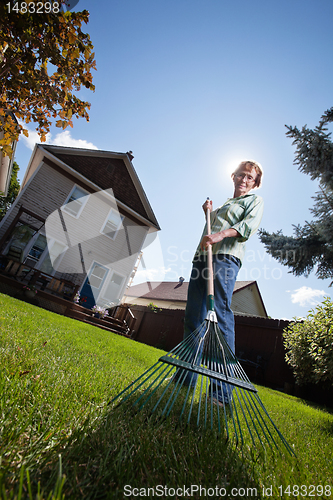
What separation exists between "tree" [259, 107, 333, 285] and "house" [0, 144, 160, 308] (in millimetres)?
6713

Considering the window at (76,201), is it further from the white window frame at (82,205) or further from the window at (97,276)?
the window at (97,276)

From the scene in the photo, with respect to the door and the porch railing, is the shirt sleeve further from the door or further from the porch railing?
the door

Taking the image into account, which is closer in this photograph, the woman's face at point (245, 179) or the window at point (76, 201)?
the woman's face at point (245, 179)

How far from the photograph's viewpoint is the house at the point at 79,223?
33.5 feet

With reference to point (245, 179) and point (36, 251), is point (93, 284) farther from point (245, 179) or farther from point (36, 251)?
point (245, 179)

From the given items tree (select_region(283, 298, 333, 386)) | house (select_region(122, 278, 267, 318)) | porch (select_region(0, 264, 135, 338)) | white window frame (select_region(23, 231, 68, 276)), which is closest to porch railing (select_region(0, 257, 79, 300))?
porch (select_region(0, 264, 135, 338))

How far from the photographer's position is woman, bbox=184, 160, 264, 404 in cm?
232


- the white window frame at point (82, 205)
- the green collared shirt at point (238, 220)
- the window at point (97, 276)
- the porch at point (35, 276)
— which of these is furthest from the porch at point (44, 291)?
the green collared shirt at point (238, 220)

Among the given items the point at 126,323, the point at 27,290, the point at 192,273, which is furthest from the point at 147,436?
the point at 126,323

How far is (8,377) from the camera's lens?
1.21 metres

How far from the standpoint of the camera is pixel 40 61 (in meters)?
2.42

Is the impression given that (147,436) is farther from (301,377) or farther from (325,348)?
(301,377)

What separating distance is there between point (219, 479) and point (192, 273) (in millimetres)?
1929

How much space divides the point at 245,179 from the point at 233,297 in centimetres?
1555
